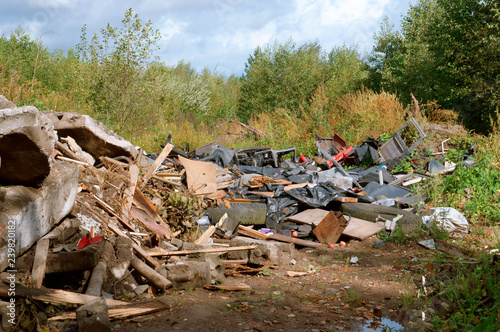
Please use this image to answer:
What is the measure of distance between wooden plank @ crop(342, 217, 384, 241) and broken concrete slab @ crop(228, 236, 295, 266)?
5.36 feet

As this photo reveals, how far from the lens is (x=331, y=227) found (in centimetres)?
679

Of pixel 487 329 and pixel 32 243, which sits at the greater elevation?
pixel 32 243

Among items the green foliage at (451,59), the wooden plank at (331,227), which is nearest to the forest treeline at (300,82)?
the green foliage at (451,59)

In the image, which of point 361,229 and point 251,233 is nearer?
point 251,233

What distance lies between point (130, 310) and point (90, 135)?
4070 mm

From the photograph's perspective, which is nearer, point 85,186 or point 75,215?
point 75,215

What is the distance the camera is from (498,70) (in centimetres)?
1427

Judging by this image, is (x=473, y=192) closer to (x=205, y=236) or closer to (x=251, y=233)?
(x=251, y=233)

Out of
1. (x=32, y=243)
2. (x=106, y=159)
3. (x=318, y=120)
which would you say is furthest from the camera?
(x=318, y=120)

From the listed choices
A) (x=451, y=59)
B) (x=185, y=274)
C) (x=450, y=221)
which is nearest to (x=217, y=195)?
(x=185, y=274)

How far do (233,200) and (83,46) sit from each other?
10.4 m

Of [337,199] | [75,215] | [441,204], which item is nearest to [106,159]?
[75,215]

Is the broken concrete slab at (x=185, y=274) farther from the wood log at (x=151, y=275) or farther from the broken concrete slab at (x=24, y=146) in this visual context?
the broken concrete slab at (x=24, y=146)

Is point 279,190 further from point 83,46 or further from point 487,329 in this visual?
point 83,46
